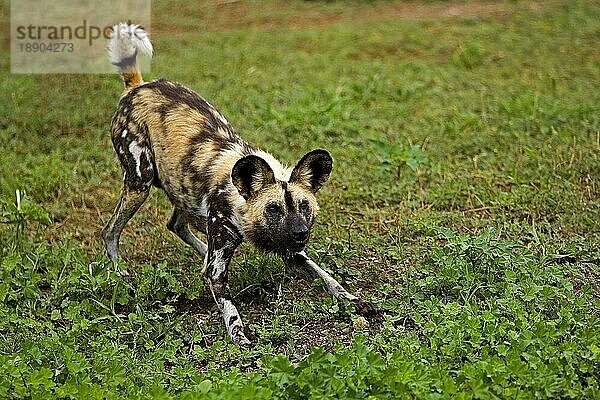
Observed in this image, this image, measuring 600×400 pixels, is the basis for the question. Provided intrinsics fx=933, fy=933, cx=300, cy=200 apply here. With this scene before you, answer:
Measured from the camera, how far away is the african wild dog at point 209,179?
4.85 metres

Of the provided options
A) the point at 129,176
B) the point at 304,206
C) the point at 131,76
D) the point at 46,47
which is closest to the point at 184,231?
the point at 129,176

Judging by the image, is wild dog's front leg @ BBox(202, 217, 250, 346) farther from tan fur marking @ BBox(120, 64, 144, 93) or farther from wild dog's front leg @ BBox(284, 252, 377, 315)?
tan fur marking @ BBox(120, 64, 144, 93)

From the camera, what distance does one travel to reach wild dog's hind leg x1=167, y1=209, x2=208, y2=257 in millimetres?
5852

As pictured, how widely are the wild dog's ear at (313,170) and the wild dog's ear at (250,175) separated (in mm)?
140

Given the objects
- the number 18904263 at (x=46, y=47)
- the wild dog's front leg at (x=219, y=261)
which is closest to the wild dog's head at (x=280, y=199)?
the wild dog's front leg at (x=219, y=261)

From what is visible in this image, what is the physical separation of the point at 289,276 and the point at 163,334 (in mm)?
873

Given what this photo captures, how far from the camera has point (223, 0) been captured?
1231cm

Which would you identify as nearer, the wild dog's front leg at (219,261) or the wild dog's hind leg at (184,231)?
the wild dog's front leg at (219,261)

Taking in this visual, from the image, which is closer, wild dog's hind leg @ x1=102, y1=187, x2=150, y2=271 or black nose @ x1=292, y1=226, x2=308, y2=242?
black nose @ x1=292, y1=226, x2=308, y2=242

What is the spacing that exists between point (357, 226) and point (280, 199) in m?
1.39

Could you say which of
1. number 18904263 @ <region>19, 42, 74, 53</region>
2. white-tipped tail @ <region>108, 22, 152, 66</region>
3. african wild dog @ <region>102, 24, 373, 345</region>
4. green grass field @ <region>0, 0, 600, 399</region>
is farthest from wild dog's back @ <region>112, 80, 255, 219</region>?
number 18904263 @ <region>19, 42, 74, 53</region>

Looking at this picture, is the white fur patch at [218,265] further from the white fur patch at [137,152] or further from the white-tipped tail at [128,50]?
the white-tipped tail at [128,50]

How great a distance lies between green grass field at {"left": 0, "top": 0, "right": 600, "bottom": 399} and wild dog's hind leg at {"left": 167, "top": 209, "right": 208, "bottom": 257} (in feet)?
0.34

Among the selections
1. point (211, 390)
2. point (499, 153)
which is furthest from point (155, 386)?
point (499, 153)
